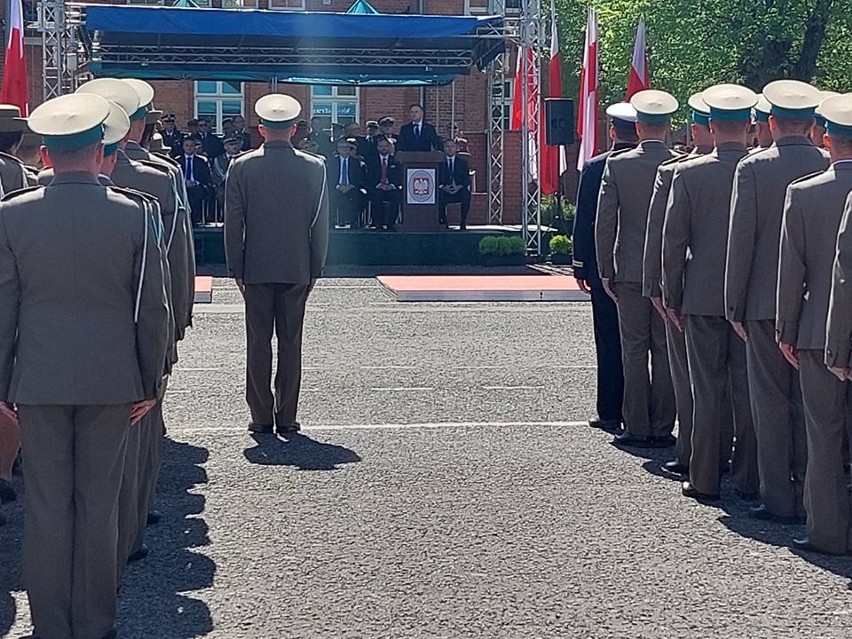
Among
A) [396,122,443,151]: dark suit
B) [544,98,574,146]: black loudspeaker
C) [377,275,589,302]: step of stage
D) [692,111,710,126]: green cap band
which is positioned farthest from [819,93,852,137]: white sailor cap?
[396,122,443,151]: dark suit

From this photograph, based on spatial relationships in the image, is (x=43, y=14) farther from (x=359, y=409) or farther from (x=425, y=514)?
(x=425, y=514)

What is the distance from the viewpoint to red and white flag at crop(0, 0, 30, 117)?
62.7ft

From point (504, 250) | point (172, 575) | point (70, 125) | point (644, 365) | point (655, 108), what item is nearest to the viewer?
point (70, 125)

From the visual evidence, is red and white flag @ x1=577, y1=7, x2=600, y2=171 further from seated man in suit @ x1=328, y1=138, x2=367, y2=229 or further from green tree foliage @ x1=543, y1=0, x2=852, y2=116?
green tree foliage @ x1=543, y1=0, x2=852, y2=116

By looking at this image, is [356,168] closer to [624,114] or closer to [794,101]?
[624,114]

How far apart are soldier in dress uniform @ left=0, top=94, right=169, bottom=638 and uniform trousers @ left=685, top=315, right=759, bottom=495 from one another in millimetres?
3356

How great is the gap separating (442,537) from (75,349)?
233 centimetres

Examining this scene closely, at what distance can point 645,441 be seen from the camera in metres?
8.97

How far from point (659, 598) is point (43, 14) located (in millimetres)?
17199

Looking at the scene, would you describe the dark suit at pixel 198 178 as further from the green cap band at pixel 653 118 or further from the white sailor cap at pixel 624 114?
the green cap band at pixel 653 118

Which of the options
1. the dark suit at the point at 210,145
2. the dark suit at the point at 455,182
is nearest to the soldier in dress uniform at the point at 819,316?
the dark suit at the point at 455,182

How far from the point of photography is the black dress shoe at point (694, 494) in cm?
754

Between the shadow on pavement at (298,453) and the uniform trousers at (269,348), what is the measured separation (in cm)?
19

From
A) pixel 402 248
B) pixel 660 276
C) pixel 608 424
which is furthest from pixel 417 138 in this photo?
pixel 660 276
